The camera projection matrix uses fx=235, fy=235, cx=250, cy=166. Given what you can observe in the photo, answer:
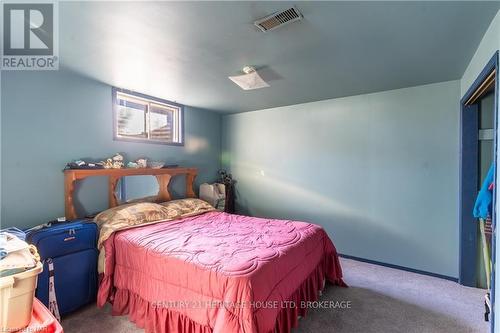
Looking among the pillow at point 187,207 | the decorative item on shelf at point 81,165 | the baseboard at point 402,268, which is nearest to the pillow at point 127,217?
the pillow at point 187,207

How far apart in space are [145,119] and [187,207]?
1.42 metres

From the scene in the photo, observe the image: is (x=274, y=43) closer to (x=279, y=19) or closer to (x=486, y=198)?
(x=279, y=19)

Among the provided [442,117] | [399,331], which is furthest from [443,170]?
[399,331]

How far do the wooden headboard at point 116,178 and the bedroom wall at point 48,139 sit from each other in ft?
0.26

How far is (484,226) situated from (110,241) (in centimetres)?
374

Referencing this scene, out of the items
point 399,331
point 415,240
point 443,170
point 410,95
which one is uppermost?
point 410,95

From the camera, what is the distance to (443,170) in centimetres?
283

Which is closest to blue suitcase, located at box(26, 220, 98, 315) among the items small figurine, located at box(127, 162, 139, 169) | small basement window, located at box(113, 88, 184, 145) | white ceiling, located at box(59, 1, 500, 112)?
small figurine, located at box(127, 162, 139, 169)

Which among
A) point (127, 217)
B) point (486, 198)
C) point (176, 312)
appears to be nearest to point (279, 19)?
point (486, 198)

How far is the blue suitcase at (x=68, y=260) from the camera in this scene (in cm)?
198

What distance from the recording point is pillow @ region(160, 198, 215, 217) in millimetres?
3121

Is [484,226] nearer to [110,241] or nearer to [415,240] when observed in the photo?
[415,240]

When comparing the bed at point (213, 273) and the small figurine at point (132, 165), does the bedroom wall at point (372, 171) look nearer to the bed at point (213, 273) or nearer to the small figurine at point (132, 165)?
the bed at point (213, 273)

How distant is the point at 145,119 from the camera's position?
3.42 meters
